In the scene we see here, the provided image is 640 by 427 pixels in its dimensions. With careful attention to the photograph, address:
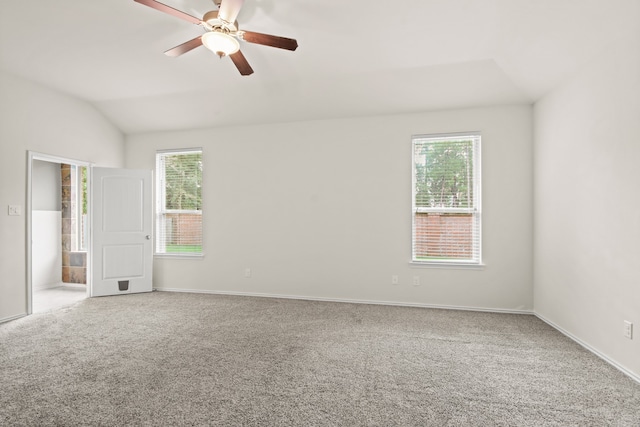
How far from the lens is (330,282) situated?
4.73 metres

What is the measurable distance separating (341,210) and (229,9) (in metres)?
2.94

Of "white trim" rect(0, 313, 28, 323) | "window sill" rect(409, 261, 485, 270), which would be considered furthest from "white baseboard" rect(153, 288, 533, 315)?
"white trim" rect(0, 313, 28, 323)

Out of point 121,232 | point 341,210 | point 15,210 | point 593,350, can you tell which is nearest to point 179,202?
point 121,232

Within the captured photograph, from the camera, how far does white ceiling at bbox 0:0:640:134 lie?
2.80m

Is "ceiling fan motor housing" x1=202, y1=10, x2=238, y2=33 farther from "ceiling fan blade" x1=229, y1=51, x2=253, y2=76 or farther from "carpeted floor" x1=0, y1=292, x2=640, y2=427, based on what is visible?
"carpeted floor" x1=0, y1=292, x2=640, y2=427

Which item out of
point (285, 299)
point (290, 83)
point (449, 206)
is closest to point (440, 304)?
point (449, 206)

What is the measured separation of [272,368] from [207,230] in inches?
123

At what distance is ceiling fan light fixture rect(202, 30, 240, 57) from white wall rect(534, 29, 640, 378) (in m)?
3.07

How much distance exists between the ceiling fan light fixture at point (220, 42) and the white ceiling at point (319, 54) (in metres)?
0.49

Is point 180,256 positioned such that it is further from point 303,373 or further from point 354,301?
point 303,373

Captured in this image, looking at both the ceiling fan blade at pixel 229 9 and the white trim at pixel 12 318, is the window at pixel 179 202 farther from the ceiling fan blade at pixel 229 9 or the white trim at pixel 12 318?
the ceiling fan blade at pixel 229 9

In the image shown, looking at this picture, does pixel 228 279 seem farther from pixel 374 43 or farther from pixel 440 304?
pixel 374 43

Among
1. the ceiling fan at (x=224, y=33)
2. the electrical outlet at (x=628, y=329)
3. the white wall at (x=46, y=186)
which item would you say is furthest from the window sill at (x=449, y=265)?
the white wall at (x=46, y=186)

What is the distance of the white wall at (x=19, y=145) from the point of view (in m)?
3.76
